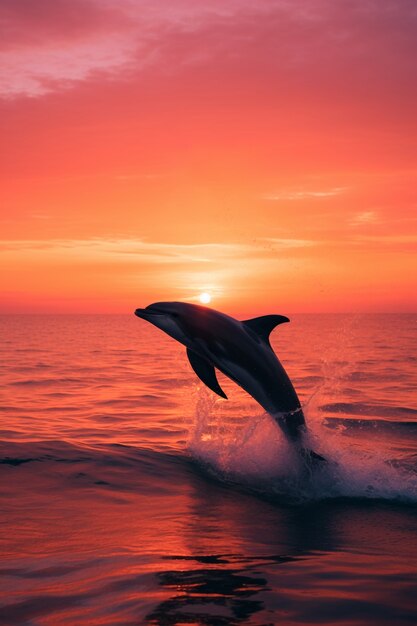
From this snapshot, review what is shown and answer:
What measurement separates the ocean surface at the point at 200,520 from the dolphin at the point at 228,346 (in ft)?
4.64

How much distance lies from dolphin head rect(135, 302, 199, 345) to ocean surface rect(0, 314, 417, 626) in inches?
93.7

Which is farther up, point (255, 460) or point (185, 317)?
point (185, 317)

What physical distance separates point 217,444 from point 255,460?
1535 millimetres

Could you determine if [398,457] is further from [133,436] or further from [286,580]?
[286,580]

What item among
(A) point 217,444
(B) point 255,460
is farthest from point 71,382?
(B) point 255,460

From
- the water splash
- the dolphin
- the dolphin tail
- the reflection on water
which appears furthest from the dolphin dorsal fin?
the reflection on water

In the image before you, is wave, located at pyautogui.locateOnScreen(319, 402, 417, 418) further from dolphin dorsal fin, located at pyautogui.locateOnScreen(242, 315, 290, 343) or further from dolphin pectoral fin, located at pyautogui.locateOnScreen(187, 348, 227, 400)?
dolphin pectoral fin, located at pyautogui.locateOnScreen(187, 348, 227, 400)

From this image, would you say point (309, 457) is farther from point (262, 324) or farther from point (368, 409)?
point (368, 409)

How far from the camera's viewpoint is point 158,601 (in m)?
5.38

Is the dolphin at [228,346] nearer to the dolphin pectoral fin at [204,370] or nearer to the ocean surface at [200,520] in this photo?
the dolphin pectoral fin at [204,370]

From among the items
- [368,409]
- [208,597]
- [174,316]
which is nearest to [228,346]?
[174,316]

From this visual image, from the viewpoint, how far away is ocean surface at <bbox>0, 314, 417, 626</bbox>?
211 inches

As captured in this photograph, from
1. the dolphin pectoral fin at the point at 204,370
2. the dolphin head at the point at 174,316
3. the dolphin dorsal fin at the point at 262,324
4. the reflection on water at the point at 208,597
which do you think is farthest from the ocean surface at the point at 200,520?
the dolphin head at the point at 174,316

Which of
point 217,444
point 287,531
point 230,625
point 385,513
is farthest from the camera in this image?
point 217,444
